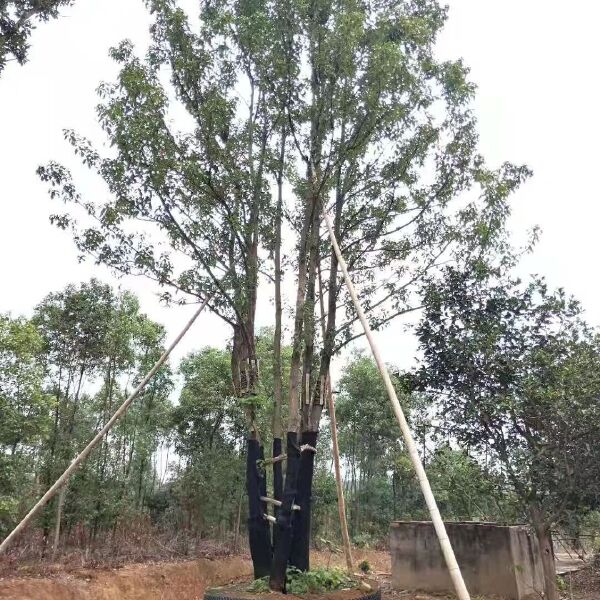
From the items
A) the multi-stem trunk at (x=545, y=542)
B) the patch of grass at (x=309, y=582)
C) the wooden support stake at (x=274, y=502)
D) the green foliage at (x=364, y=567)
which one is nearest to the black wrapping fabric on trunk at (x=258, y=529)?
the wooden support stake at (x=274, y=502)

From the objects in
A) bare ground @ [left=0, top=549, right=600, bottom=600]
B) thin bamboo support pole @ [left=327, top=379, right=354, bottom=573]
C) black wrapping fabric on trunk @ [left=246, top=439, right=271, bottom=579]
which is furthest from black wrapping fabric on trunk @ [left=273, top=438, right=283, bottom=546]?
bare ground @ [left=0, top=549, right=600, bottom=600]

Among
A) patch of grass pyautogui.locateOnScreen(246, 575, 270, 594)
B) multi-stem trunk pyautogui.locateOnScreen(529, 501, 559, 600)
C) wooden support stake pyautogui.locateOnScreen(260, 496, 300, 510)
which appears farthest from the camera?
multi-stem trunk pyautogui.locateOnScreen(529, 501, 559, 600)

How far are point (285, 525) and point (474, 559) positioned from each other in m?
4.16

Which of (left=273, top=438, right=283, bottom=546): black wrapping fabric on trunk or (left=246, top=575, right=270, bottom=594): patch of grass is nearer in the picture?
(left=246, top=575, right=270, bottom=594): patch of grass

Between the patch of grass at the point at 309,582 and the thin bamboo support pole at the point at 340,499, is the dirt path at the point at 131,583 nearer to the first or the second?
the thin bamboo support pole at the point at 340,499

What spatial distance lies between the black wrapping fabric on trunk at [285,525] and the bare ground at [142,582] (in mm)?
2352

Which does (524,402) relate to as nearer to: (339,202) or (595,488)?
(595,488)

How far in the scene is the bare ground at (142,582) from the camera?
7547 mm

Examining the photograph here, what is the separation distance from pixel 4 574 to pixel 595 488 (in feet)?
25.8

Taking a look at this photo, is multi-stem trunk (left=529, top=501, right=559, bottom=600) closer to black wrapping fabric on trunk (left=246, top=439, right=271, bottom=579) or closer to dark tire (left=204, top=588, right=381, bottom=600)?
dark tire (left=204, top=588, right=381, bottom=600)

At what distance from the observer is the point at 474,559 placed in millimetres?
8477

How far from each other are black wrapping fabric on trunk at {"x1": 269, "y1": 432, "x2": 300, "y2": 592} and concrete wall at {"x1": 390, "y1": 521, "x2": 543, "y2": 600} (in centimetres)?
394

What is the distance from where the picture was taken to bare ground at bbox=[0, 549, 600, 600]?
24.8 ft

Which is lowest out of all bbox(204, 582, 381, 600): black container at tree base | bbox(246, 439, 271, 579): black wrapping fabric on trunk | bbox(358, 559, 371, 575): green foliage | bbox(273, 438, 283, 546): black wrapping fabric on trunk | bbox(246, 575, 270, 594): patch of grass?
bbox(358, 559, 371, 575): green foliage
